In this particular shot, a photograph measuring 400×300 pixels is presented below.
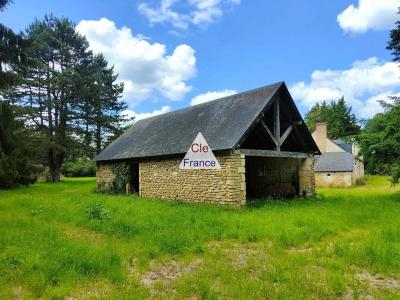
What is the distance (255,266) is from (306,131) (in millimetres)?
10666

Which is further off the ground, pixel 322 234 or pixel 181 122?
pixel 181 122

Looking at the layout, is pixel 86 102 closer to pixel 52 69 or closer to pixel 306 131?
pixel 52 69

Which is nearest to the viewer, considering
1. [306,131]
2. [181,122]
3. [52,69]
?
[306,131]

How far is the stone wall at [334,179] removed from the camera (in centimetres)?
2736

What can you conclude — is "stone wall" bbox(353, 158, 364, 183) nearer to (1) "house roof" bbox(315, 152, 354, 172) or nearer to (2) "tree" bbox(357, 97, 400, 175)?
(1) "house roof" bbox(315, 152, 354, 172)

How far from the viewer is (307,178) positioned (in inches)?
612

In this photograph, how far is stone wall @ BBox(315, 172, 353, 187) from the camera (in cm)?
2736

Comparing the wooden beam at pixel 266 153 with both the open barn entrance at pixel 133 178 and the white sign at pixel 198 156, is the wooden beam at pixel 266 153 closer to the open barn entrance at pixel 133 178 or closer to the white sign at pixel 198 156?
the white sign at pixel 198 156

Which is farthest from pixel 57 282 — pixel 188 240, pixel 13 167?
pixel 13 167

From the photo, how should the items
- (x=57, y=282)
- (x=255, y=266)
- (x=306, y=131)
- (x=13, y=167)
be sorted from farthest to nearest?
(x=13, y=167), (x=306, y=131), (x=255, y=266), (x=57, y=282)

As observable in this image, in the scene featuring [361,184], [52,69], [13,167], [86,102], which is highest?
[52,69]

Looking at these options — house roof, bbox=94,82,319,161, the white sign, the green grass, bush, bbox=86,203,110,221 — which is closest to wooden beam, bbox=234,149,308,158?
house roof, bbox=94,82,319,161

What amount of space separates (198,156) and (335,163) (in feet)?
63.6

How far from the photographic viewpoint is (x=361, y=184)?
30469mm
